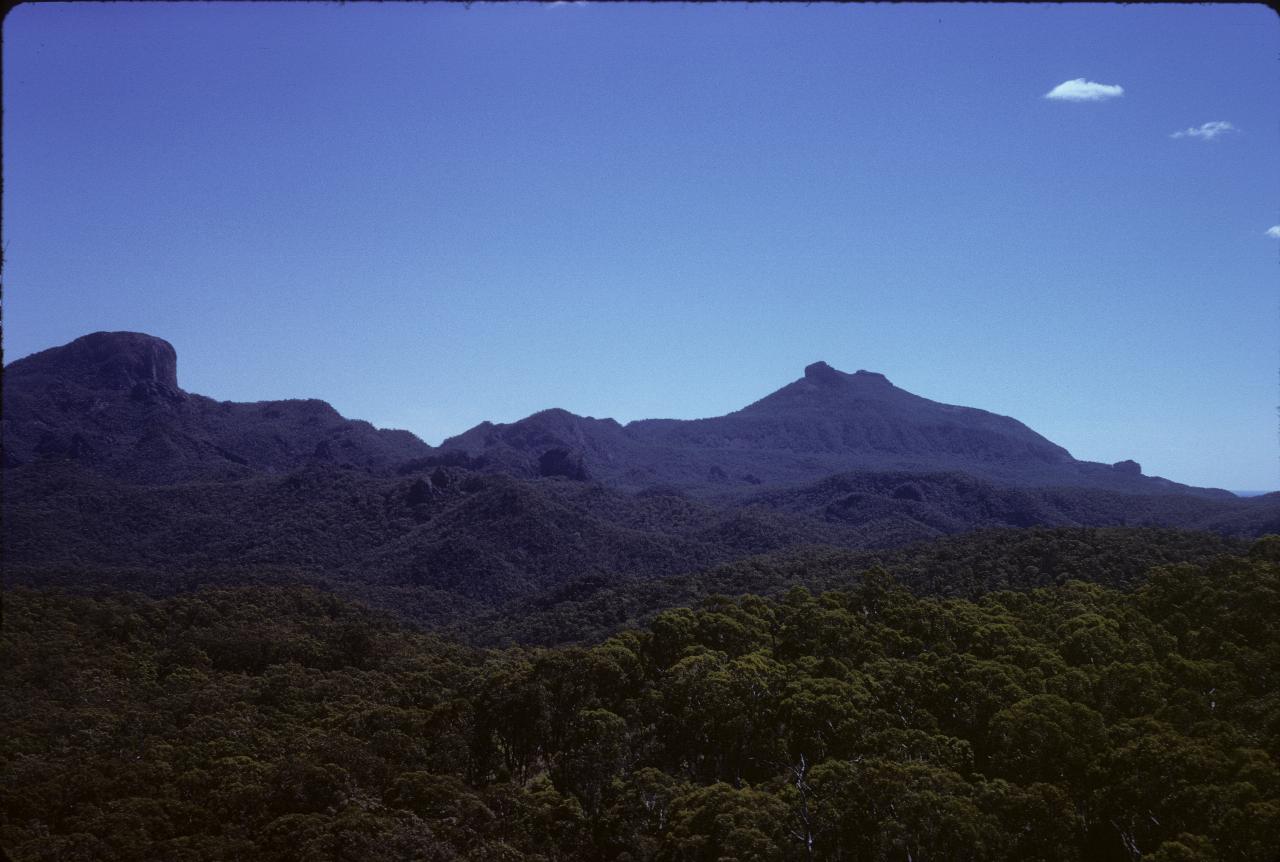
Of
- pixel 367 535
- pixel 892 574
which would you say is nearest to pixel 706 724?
pixel 892 574

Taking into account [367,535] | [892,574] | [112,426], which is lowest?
[892,574]

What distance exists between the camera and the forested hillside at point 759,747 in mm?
18922

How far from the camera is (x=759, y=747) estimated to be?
26.0 metres

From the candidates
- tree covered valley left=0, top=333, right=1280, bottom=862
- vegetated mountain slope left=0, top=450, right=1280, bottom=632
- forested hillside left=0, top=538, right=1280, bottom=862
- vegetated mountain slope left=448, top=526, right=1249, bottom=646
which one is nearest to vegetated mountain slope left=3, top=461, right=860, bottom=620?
vegetated mountain slope left=0, top=450, right=1280, bottom=632

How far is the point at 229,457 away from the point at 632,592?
455ft

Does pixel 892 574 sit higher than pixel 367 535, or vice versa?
pixel 367 535

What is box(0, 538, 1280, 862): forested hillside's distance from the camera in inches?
745

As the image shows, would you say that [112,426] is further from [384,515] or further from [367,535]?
[367,535]

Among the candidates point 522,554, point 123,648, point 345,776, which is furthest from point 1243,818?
point 522,554

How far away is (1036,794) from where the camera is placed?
19047 millimetres

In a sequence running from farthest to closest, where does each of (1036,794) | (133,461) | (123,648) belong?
(133,461) → (123,648) → (1036,794)

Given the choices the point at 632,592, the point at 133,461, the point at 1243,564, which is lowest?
the point at 632,592

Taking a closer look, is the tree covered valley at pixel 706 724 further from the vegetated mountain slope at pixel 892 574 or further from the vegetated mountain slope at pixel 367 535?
the vegetated mountain slope at pixel 367 535

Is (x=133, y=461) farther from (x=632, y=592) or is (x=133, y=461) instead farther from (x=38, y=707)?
(x=38, y=707)
